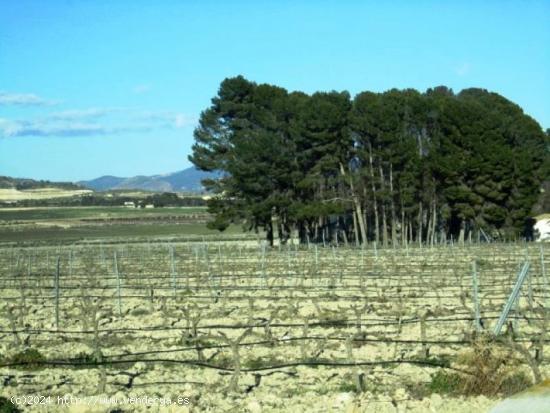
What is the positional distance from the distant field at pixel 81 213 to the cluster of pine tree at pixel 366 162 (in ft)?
164

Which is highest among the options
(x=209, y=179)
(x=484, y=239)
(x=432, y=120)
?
(x=432, y=120)

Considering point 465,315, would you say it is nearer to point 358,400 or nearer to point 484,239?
point 358,400

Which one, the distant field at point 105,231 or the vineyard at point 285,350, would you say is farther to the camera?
the distant field at point 105,231

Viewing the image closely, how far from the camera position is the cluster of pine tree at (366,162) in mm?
44094

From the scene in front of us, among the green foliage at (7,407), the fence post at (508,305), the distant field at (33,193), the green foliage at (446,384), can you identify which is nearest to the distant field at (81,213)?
the distant field at (33,193)

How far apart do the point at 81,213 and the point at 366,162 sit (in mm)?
67945

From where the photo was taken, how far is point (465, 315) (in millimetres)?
13320

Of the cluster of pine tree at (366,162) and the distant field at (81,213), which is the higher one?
the cluster of pine tree at (366,162)

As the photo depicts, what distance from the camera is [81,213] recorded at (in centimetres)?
10731

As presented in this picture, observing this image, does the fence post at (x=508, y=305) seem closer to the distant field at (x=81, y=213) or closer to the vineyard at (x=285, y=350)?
the vineyard at (x=285, y=350)

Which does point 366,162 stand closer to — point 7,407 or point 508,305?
point 508,305

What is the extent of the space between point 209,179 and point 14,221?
46695 mm

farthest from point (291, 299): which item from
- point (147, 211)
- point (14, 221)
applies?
point (147, 211)

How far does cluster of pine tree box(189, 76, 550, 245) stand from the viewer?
4409cm
